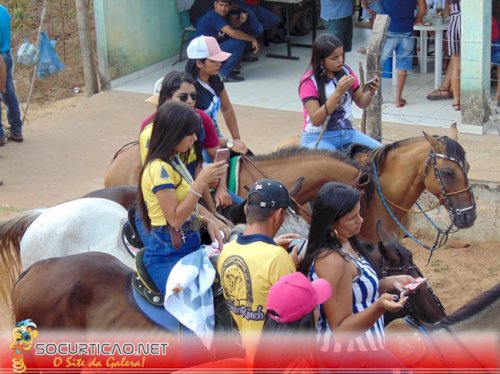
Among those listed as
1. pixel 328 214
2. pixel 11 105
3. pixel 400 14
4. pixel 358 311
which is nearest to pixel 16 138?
pixel 11 105

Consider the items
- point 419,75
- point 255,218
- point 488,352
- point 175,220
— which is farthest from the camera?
point 419,75

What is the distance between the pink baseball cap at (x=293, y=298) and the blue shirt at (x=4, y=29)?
29.9 ft

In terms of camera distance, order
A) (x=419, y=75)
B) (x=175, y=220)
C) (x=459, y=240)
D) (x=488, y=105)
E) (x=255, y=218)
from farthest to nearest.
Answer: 1. (x=419, y=75)
2. (x=488, y=105)
3. (x=459, y=240)
4. (x=175, y=220)
5. (x=255, y=218)

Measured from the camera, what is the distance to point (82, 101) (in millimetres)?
13922

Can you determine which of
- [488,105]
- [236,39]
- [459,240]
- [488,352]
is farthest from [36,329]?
[236,39]

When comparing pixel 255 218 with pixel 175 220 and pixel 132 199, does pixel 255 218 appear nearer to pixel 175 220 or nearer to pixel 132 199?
pixel 175 220

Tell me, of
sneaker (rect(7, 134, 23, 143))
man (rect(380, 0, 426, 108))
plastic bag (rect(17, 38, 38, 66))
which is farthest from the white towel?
plastic bag (rect(17, 38, 38, 66))

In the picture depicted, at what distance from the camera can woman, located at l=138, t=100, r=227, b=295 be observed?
5016mm

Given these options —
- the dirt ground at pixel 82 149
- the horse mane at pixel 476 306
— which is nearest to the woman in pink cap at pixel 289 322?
the horse mane at pixel 476 306

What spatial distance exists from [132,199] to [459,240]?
392 centimetres

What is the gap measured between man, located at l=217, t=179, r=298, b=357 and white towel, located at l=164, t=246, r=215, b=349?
50 centimetres

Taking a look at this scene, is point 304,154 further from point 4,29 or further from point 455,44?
point 4,29

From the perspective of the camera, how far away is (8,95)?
1244cm

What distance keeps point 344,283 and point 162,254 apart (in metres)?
1.39
